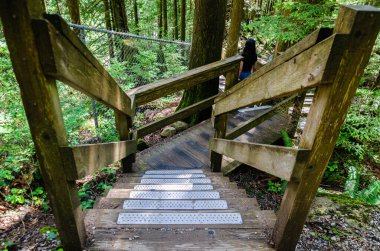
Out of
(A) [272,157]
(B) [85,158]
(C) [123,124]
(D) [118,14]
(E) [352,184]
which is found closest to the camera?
(B) [85,158]

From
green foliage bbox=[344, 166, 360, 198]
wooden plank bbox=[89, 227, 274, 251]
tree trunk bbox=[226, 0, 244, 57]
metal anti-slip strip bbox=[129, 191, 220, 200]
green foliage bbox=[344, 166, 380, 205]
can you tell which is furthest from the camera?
tree trunk bbox=[226, 0, 244, 57]

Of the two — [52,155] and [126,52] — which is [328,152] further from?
[126,52]

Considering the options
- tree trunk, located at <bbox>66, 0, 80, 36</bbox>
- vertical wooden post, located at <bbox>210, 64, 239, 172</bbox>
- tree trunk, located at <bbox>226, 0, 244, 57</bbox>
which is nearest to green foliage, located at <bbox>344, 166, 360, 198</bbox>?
vertical wooden post, located at <bbox>210, 64, 239, 172</bbox>

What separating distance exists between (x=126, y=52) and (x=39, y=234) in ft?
21.7

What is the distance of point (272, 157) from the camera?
1.58 metres

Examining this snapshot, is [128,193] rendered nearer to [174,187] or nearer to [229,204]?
[174,187]

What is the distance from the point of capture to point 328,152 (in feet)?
4.19

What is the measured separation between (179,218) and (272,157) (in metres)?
0.84

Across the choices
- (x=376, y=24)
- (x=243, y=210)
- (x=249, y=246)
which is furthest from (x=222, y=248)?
(x=376, y=24)

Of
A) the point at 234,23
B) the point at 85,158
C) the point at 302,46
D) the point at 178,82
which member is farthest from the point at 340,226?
the point at 234,23

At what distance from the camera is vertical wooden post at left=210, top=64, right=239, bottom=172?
127 inches

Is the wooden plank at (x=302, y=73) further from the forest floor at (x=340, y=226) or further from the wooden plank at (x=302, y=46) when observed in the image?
the forest floor at (x=340, y=226)

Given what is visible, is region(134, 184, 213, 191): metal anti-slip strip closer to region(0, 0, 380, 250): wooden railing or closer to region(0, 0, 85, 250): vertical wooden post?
region(0, 0, 380, 250): wooden railing

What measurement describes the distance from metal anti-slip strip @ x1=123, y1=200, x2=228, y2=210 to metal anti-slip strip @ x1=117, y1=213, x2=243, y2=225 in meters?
0.18
